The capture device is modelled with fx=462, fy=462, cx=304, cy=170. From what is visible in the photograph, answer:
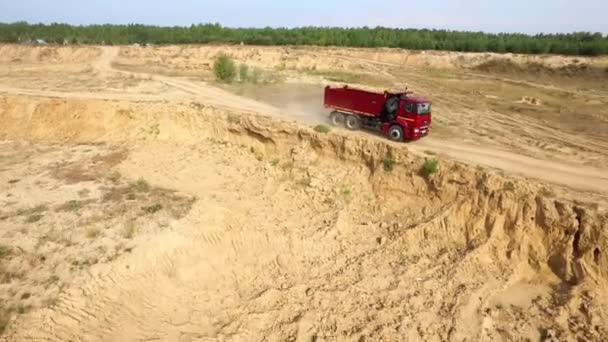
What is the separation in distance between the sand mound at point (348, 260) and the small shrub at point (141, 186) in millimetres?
854

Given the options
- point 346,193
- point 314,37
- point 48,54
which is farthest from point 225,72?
point 314,37

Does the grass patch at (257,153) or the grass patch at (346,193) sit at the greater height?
the grass patch at (257,153)

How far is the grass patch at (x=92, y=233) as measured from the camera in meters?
13.7

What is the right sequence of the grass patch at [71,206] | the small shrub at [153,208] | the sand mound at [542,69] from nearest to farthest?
the grass patch at [71,206] → the small shrub at [153,208] → the sand mound at [542,69]

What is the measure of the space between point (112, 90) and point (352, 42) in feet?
153

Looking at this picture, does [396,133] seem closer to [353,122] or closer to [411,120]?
[411,120]

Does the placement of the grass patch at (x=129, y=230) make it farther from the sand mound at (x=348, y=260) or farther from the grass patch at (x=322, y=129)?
the grass patch at (x=322, y=129)

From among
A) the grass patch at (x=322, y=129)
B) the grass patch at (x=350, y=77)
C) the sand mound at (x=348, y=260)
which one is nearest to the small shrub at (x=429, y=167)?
the sand mound at (x=348, y=260)

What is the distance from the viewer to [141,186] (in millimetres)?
17328

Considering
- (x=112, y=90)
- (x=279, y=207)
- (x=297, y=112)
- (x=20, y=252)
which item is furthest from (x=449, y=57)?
(x=20, y=252)

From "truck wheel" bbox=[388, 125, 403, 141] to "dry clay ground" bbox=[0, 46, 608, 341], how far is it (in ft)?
3.95

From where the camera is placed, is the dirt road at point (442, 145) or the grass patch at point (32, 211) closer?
the grass patch at point (32, 211)

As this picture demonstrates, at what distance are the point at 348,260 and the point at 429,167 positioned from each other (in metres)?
4.63

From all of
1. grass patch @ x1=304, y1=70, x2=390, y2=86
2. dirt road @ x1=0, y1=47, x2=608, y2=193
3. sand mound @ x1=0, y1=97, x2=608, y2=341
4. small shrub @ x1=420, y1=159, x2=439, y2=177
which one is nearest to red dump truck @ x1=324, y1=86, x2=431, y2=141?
dirt road @ x1=0, y1=47, x2=608, y2=193
